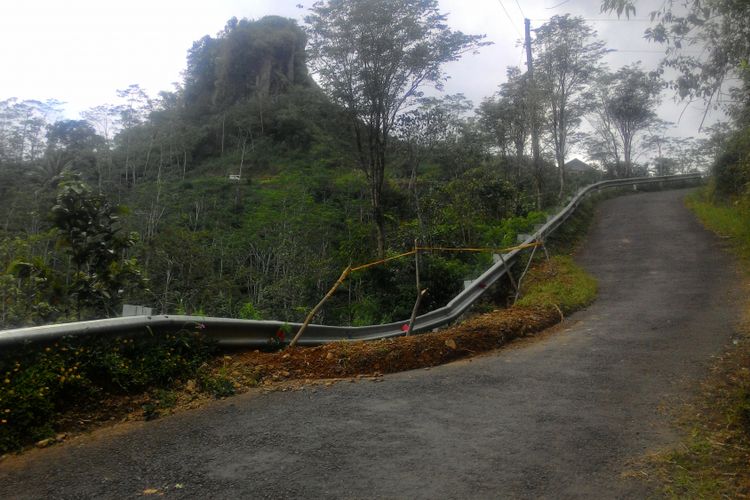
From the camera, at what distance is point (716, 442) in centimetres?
383

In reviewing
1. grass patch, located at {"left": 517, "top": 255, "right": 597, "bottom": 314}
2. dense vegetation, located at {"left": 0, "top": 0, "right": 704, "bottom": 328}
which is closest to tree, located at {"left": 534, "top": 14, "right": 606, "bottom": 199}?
dense vegetation, located at {"left": 0, "top": 0, "right": 704, "bottom": 328}

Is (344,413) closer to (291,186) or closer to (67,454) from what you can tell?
(67,454)

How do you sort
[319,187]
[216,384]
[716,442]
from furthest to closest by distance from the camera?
[319,187]
[216,384]
[716,442]

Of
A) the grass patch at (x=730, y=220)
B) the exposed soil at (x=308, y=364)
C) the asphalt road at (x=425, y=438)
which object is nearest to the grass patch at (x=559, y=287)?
the exposed soil at (x=308, y=364)

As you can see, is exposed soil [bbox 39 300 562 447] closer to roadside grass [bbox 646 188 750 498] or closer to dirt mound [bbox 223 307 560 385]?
dirt mound [bbox 223 307 560 385]

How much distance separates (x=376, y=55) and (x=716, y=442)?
716 inches

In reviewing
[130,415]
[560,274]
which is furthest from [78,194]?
[560,274]

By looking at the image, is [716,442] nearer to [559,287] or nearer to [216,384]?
[216,384]

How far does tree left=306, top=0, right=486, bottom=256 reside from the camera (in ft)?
66.2

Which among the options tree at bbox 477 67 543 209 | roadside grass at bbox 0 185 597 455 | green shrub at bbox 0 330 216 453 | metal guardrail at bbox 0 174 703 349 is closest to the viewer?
green shrub at bbox 0 330 216 453

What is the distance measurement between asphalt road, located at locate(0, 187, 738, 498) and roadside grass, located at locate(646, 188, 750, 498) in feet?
0.53

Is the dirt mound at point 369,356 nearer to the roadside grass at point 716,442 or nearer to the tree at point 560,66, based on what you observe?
the roadside grass at point 716,442

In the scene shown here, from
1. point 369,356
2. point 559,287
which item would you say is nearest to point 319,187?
point 559,287

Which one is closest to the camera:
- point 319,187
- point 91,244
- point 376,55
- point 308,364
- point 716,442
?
point 716,442
